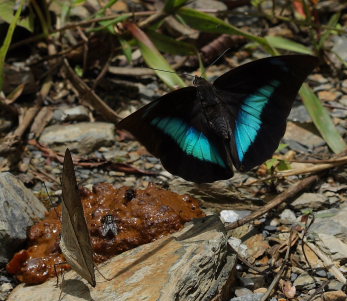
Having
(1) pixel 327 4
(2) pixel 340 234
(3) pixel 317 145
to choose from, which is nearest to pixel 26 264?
(2) pixel 340 234

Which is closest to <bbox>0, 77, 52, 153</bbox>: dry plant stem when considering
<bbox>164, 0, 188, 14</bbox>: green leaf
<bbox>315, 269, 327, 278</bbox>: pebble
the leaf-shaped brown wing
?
<bbox>164, 0, 188, 14</bbox>: green leaf

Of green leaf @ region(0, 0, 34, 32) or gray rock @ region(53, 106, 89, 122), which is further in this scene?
gray rock @ region(53, 106, 89, 122)

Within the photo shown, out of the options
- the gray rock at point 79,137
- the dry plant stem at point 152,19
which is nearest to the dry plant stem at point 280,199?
the gray rock at point 79,137

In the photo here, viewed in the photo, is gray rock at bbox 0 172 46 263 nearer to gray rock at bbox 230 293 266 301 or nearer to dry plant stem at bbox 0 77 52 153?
dry plant stem at bbox 0 77 52 153

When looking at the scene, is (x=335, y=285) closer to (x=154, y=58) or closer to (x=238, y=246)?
(x=238, y=246)

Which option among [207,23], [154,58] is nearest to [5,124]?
[154,58]

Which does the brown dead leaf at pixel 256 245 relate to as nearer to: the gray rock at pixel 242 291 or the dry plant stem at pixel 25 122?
the gray rock at pixel 242 291
